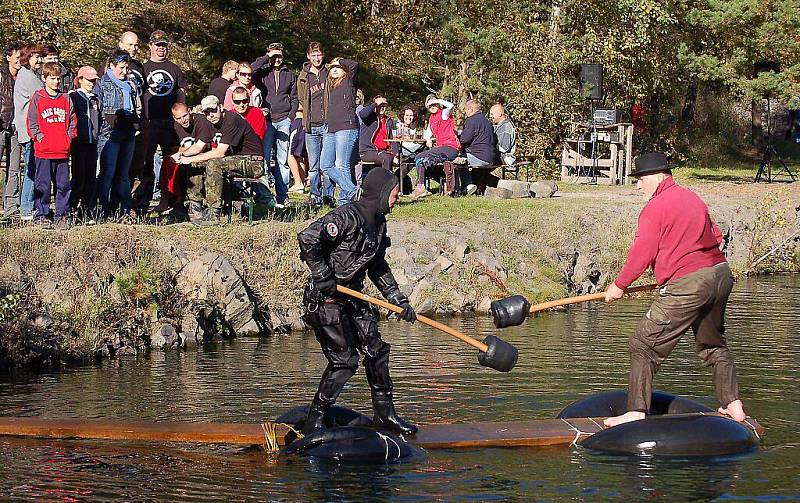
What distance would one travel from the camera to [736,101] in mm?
44312

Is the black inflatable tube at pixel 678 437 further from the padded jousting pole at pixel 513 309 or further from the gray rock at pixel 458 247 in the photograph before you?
the gray rock at pixel 458 247

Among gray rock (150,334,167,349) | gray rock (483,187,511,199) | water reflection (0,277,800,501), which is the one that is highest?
gray rock (483,187,511,199)

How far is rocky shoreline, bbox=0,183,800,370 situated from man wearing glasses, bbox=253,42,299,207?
2.10 meters

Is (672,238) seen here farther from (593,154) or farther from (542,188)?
(593,154)

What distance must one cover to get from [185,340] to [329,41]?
19.9 m

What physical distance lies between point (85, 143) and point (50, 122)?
744 mm

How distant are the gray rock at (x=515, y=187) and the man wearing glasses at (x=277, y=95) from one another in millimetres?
4606

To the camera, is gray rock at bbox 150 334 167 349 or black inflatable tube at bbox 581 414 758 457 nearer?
black inflatable tube at bbox 581 414 758 457

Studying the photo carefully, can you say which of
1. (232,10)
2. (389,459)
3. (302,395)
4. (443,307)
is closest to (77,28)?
(232,10)

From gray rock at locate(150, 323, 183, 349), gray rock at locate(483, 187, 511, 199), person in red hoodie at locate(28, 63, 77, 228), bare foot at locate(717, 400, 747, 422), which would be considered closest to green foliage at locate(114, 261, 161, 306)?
gray rock at locate(150, 323, 183, 349)

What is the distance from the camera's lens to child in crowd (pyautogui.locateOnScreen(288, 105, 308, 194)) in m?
21.4

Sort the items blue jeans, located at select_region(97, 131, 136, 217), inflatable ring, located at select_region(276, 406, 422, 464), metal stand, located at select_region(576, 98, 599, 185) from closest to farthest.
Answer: inflatable ring, located at select_region(276, 406, 422, 464) < blue jeans, located at select_region(97, 131, 136, 217) < metal stand, located at select_region(576, 98, 599, 185)

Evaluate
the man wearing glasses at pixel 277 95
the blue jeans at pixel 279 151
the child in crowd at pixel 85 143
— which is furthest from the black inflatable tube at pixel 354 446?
the man wearing glasses at pixel 277 95

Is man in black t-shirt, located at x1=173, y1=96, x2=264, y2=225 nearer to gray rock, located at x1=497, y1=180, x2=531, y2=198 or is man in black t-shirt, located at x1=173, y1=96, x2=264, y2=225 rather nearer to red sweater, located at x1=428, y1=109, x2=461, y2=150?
red sweater, located at x1=428, y1=109, x2=461, y2=150
